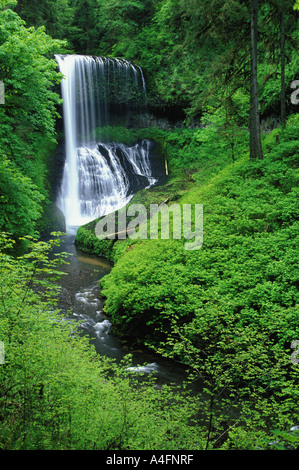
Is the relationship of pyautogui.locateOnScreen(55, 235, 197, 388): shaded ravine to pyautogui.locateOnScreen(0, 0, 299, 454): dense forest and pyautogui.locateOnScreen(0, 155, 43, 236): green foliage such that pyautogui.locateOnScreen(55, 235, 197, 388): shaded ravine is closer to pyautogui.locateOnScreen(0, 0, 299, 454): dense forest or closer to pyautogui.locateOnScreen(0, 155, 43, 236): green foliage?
pyautogui.locateOnScreen(0, 0, 299, 454): dense forest

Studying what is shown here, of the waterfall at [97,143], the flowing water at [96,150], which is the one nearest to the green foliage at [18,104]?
the flowing water at [96,150]

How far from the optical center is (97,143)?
2481cm

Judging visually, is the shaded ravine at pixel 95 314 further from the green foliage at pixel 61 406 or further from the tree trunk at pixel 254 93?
the tree trunk at pixel 254 93

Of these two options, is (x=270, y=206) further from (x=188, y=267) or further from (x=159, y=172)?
(x=159, y=172)

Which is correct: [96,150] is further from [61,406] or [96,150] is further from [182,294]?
[61,406]

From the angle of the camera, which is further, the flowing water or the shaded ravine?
the flowing water

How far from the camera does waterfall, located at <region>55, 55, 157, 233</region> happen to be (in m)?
21.0

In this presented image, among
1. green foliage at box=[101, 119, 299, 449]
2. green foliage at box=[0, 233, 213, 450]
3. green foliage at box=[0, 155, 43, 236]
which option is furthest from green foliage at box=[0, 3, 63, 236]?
green foliage at box=[0, 233, 213, 450]

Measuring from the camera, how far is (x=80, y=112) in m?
25.3

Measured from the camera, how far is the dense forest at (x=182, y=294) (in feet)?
11.2

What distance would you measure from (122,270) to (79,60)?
22555mm

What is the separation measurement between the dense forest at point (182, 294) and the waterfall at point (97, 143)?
15.0 ft

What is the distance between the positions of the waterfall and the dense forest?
4584mm

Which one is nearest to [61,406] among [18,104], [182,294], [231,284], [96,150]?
[182,294]
